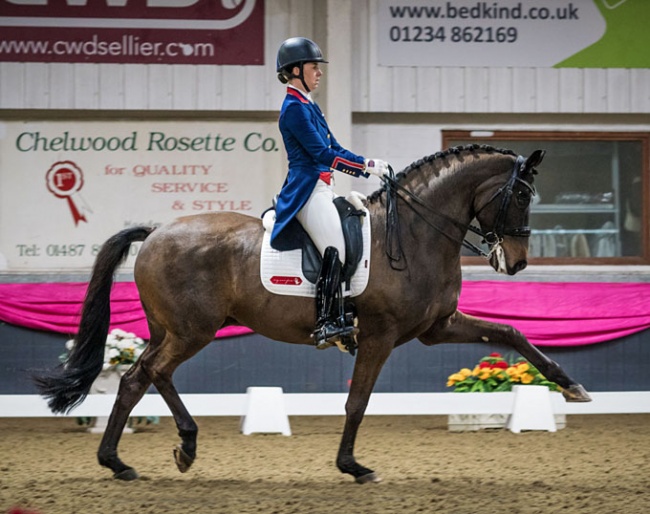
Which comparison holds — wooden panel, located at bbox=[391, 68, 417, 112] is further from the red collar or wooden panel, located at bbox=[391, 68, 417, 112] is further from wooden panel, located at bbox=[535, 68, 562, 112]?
the red collar

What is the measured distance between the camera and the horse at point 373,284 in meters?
5.31

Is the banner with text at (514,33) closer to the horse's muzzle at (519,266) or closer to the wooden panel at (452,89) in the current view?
the wooden panel at (452,89)

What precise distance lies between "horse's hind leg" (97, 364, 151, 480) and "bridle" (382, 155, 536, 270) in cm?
153

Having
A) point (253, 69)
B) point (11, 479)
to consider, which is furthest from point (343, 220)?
point (253, 69)

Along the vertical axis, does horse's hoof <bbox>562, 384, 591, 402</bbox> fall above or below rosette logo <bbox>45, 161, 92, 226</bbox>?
below

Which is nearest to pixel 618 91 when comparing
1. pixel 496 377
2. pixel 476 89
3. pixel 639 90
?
pixel 639 90

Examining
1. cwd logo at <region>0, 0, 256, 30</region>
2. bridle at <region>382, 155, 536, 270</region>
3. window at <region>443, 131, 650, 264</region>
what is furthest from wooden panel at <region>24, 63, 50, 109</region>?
bridle at <region>382, 155, 536, 270</region>

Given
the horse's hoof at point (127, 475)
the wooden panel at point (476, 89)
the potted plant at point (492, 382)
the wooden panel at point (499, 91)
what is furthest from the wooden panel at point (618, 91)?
the horse's hoof at point (127, 475)

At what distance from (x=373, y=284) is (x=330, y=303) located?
11.0 inches

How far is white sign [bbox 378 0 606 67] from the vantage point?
31.8 feet

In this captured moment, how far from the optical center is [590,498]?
480 cm

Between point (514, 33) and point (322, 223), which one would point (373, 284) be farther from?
point (514, 33)

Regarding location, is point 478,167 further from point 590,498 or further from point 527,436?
point 527,436

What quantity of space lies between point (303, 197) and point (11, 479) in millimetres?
2211
